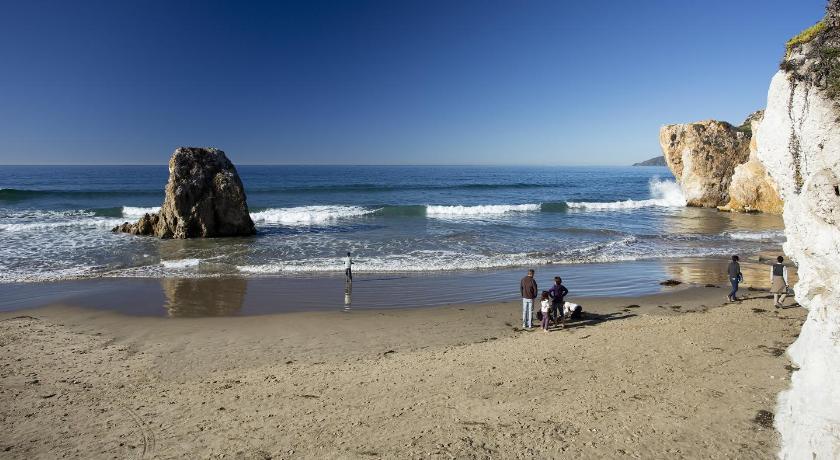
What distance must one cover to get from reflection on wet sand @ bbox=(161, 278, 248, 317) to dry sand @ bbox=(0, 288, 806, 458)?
1.16 metres

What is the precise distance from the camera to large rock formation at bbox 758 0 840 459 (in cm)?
549

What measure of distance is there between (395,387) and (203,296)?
941 cm

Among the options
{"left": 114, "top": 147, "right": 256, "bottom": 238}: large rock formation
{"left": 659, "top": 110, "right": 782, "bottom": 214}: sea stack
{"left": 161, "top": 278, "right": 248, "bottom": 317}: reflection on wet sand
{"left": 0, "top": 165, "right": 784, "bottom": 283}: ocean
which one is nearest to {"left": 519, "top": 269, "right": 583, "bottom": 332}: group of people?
{"left": 0, "top": 165, "right": 784, "bottom": 283}: ocean

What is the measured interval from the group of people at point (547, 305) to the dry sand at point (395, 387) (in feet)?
1.47

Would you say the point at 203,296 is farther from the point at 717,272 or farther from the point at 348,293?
the point at 717,272

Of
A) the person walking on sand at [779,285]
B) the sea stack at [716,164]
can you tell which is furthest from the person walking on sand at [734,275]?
the sea stack at [716,164]

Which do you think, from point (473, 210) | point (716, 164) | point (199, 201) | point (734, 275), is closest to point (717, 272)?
point (734, 275)

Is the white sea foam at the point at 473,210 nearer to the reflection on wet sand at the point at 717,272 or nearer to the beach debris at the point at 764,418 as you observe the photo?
the reflection on wet sand at the point at 717,272

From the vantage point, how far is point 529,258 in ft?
65.3

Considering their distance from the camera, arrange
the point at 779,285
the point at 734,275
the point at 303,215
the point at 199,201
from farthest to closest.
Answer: the point at 303,215 → the point at 199,201 → the point at 734,275 → the point at 779,285

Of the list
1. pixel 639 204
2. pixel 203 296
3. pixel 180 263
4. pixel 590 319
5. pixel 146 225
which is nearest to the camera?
pixel 590 319

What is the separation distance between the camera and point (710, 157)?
3938 centimetres

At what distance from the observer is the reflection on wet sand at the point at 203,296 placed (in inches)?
507

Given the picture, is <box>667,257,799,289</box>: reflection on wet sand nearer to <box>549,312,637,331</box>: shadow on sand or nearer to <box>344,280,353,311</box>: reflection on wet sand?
<box>549,312,637,331</box>: shadow on sand
